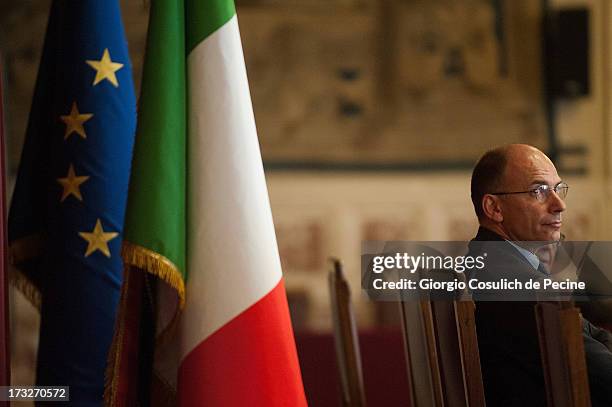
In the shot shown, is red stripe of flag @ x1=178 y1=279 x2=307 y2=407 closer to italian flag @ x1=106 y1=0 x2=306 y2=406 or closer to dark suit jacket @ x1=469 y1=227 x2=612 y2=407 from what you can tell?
italian flag @ x1=106 y1=0 x2=306 y2=406

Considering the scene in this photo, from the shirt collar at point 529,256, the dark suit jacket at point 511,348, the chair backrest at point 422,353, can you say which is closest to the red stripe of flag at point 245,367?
the chair backrest at point 422,353

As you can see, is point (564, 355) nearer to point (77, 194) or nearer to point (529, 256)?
point (529, 256)

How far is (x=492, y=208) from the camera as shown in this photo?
2064 mm

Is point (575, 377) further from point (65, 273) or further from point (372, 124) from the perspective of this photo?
point (372, 124)

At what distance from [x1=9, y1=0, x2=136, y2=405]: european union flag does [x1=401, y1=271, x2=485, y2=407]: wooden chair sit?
45.7 inches

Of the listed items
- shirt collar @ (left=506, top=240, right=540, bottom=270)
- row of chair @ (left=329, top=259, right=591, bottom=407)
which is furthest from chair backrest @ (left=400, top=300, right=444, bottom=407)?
shirt collar @ (left=506, top=240, right=540, bottom=270)

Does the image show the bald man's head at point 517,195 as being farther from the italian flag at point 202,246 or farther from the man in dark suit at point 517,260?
the italian flag at point 202,246

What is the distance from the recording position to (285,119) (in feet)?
20.4

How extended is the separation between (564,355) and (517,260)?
0.26 m

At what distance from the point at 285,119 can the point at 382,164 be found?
0.79 metres

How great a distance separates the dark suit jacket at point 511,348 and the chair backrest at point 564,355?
0.08 meters

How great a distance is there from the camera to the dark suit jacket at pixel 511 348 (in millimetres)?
1926

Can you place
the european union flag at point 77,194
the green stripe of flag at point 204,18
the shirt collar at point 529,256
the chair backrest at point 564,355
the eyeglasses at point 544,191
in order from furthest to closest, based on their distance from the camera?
1. the european union flag at point 77,194
2. the green stripe of flag at point 204,18
3. the eyeglasses at point 544,191
4. the shirt collar at point 529,256
5. the chair backrest at point 564,355

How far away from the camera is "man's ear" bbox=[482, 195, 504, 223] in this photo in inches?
80.6
